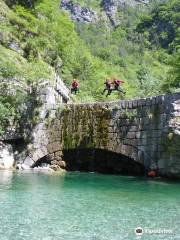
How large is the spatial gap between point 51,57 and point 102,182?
63.4 feet

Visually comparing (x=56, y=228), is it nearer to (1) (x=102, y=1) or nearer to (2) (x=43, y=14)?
(2) (x=43, y=14)

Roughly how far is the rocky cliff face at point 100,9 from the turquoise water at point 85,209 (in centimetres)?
10559

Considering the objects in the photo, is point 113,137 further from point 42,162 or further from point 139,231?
point 139,231

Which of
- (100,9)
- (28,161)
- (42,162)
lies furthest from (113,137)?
(100,9)

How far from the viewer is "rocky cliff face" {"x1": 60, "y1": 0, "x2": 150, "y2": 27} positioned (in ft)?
391

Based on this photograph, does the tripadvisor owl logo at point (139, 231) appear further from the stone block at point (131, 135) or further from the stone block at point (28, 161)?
the stone block at point (28, 161)

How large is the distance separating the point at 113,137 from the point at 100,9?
109 meters

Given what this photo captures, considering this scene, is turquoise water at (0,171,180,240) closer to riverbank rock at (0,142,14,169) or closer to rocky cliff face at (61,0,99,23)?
riverbank rock at (0,142,14,169)

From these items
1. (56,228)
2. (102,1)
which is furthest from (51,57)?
(102,1)

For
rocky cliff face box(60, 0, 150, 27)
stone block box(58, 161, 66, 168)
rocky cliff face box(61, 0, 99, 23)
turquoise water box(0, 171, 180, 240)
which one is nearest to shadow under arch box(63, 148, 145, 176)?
stone block box(58, 161, 66, 168)

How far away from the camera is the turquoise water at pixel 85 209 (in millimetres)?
8461

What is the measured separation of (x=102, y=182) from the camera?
56.9 ft

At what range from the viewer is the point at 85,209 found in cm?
1092

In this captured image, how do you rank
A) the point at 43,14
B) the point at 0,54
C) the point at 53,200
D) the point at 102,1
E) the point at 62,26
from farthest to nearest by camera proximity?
the point at 102,1, the point at 62,26, the point at 43,14, the point at 0,54, the point at 53,200
